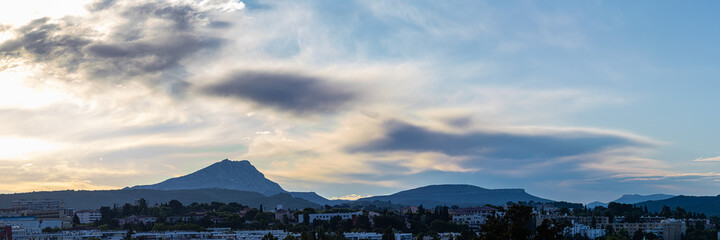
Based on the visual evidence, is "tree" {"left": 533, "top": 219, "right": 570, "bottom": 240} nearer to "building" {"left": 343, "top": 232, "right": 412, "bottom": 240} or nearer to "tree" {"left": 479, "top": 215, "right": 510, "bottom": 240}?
"tree" {"left": 479, "top": 215, "right": 510, "bottom": 240}

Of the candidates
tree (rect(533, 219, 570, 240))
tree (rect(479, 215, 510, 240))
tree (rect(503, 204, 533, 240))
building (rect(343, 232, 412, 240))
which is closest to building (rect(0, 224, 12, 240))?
building (rect(343, 232, 412, 240))

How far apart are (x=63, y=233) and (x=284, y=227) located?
52.1 metres

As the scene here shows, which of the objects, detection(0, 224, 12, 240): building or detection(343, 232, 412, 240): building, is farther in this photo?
detection(343, 232, 412, 240): building

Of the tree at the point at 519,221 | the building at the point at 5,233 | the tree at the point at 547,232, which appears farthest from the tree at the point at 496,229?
the building at the point at 5,233

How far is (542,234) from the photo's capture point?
1583 inches

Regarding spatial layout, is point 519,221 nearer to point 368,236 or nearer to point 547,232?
point 547,232

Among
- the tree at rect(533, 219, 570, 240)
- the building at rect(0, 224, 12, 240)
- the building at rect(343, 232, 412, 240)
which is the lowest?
the building at rect(343, 232, 412, 240)

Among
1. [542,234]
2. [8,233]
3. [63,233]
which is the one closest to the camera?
[542,234]

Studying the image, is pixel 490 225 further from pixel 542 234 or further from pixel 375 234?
pixel 375 234

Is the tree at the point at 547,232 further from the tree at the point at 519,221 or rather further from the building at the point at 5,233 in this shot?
the building at the point at 5,233

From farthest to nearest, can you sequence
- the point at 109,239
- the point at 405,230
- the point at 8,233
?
the point at 405,230 < the point at 109,239 < the point at 8,233

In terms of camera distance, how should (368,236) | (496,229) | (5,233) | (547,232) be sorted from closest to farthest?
(547,232) → (496,229) → (5,233) → (368,236)

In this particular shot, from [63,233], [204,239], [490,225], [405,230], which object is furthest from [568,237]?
[490,225]

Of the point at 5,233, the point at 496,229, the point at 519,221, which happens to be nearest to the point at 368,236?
the point at 5,233
